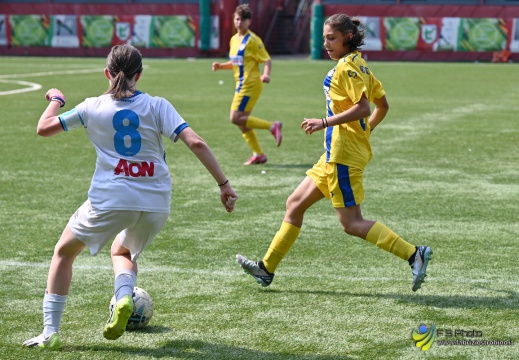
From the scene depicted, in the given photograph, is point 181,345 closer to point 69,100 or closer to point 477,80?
point 69,100

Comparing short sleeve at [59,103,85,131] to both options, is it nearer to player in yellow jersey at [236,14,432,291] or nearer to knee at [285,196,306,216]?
player in yellow jersey at [236,14,432,291]

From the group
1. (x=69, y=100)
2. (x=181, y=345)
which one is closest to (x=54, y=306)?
(x=181, y=345)

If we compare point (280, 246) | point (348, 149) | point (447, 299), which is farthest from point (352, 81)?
point (447, 299)

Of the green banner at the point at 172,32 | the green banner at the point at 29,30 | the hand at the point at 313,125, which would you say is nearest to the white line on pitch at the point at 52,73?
the green banner at the point at 172,32

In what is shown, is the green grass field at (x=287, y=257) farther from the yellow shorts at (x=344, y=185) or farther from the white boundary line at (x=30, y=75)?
the white boundary line at (x=30, y=75)

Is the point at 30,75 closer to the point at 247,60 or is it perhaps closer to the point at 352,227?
the point at 247,60

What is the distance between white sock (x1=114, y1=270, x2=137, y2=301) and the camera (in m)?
4.86

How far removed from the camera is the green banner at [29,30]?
44688 mm

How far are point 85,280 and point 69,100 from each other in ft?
48.1

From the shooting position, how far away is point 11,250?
24.0 ft

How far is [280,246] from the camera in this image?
6.30m

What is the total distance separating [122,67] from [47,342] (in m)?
1.61

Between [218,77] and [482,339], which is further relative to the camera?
[218,77]

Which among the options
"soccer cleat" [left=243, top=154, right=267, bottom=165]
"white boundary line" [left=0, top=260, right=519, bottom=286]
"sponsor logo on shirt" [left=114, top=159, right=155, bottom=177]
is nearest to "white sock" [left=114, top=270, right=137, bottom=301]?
"sponsor logo on shirt" [left=114, top=159, right=155, bottom=177]
